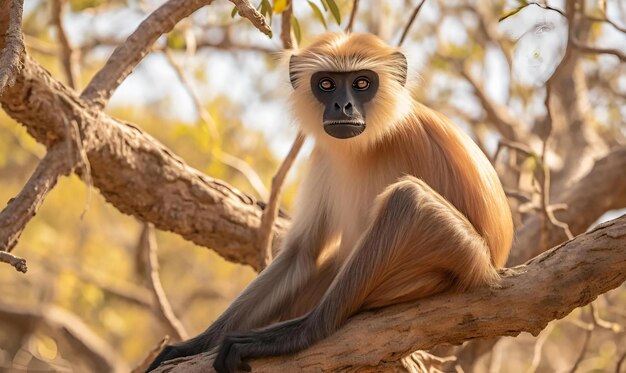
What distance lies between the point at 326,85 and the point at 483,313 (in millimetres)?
1881

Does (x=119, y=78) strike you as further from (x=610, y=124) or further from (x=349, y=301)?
(x=610, y=124)

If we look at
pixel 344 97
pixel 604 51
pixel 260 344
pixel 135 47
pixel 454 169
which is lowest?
pixel 260 344

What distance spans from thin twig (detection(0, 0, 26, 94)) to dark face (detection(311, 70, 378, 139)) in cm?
195

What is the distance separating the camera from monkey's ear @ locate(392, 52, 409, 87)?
6176 mm

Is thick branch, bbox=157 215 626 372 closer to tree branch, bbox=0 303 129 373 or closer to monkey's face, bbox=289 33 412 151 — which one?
monkey's face, bbox=289 33 412 151

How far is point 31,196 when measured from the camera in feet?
18.3

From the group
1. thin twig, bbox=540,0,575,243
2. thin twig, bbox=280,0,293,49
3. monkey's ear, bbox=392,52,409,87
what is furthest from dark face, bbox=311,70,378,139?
thin twig, bbox=540,0,575,243

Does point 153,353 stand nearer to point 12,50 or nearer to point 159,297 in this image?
point 159,297

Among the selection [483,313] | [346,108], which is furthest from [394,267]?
[346,108]

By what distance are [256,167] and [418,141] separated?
10053 mm

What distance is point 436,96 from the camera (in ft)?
43.8

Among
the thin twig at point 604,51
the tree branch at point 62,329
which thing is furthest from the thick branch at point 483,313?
the tree branch at point 62,329

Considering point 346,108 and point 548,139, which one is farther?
point 548,139

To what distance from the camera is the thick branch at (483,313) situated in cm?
491
